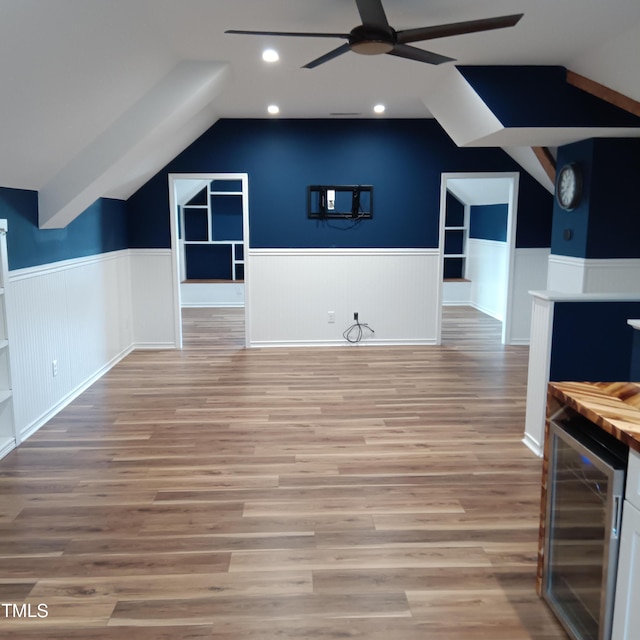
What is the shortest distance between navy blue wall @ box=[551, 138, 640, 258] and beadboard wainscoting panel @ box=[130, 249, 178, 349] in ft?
14.6

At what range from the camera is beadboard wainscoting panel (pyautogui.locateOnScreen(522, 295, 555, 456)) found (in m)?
3.40

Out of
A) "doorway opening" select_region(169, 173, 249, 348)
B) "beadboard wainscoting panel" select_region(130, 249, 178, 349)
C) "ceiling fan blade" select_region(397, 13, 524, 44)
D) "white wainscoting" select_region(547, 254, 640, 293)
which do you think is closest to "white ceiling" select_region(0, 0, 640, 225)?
"ceiling fan blade" select_region(397, 13, 524, 44)

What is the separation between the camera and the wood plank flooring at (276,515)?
2123 millimetres

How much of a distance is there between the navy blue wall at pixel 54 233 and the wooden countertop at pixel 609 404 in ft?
11.6

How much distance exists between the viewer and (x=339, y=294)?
264 inches

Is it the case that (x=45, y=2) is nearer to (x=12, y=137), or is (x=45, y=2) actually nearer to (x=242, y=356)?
(x=12, y=137)

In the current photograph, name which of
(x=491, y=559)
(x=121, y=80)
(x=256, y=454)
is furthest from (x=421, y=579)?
(x=121, y=80)

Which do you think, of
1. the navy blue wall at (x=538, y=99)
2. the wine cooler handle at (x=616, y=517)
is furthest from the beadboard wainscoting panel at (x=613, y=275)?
the wine cooler handle at (x=616, y=517)

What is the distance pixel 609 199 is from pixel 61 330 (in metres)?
4.74

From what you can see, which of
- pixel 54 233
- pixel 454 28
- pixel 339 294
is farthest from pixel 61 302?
pixel 454 28

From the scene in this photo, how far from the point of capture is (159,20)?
3254 mm

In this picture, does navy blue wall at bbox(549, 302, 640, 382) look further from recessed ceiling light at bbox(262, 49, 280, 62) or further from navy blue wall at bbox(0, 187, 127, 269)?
navy blue wall at bbox(0, 187, 127, 269)

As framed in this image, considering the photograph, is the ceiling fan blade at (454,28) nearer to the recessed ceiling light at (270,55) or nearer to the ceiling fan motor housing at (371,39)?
the ceiling fan motor housing at (371,39)

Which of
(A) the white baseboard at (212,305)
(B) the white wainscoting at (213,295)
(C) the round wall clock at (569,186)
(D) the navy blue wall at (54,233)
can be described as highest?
(C) the round wall clock at (569,186)
